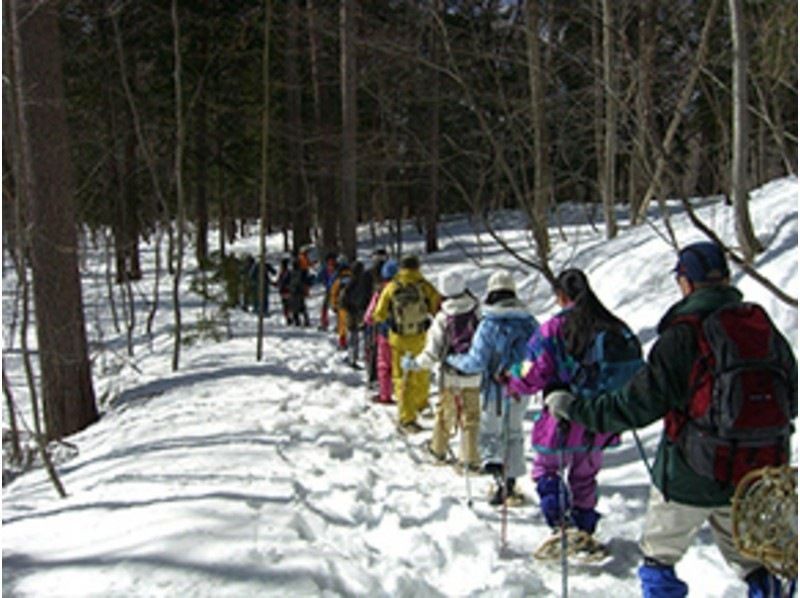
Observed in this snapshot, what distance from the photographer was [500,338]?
5340 millimetres

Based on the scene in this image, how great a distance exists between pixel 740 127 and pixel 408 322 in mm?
3804

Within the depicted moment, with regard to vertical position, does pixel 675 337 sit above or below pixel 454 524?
above

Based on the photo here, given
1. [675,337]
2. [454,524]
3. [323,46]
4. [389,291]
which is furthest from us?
[323,46]

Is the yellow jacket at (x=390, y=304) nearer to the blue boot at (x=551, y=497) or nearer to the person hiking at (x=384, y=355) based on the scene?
the person hiking at (x=384, y=355)

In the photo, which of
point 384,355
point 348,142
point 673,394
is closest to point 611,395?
point 673,394

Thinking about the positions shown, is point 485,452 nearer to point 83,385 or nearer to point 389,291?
point 389,291

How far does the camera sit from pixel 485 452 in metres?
5.72

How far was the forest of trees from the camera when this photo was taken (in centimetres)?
647

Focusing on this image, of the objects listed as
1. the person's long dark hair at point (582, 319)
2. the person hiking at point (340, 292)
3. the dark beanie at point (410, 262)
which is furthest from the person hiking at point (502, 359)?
the person hiking at point (340, 292)

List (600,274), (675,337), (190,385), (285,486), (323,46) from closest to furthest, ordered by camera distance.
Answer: (675,337) < (285,486) < (190,385) < (600,274) < (323,46)

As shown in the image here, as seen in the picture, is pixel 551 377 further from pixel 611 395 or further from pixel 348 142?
pixel 348 142

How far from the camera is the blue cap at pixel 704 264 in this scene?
9.92 feet

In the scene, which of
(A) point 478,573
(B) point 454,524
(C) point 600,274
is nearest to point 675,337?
(A) point 478,573

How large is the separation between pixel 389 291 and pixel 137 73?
61.5ft
